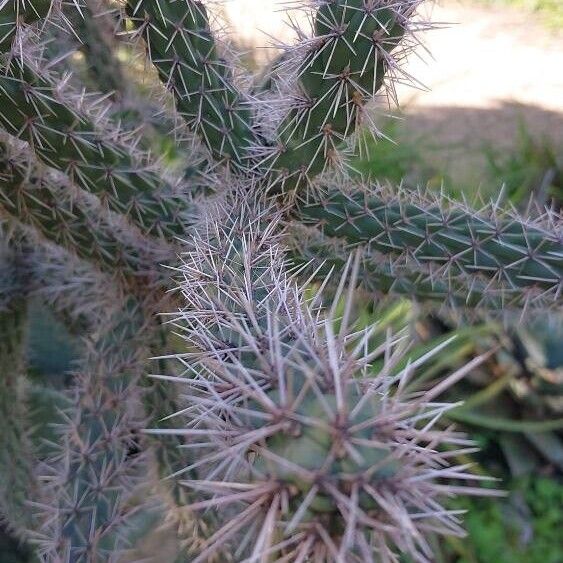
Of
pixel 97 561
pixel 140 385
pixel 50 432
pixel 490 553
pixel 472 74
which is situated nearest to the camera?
pixel 97 561

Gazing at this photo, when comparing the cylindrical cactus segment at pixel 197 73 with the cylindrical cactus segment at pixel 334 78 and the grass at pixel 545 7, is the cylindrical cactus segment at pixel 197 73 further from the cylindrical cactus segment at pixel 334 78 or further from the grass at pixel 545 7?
the grass at pixel 545 7

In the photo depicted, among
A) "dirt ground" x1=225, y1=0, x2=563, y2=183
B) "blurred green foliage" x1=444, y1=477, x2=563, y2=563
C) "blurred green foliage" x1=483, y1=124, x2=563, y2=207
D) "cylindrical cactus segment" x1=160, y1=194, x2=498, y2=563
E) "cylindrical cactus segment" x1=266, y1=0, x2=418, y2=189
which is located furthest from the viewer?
"dirt ground" x1=225, y1=0, x2=563, y2=183

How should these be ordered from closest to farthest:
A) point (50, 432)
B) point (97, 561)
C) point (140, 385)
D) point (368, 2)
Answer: point (368, 2) < point (97, 561) < point (140, 385) < point (50, 432)

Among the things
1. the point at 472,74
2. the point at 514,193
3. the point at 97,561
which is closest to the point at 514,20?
the point at 472,74

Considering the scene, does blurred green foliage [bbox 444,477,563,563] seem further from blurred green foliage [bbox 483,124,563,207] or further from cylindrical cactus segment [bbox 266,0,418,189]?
cylindrical cactus segment [bbox 266,0,418,189]

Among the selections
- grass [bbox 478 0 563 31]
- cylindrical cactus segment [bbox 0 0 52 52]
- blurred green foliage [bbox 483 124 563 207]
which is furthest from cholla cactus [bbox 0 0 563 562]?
grass [bbox 478 0 563 31]

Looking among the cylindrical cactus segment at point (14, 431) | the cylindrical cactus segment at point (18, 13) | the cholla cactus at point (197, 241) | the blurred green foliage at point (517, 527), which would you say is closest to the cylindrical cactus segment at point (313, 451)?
the cholla cactus at point (197, 241)

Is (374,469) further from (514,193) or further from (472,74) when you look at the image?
(472,74)

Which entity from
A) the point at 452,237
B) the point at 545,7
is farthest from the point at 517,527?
the point at 545,7
